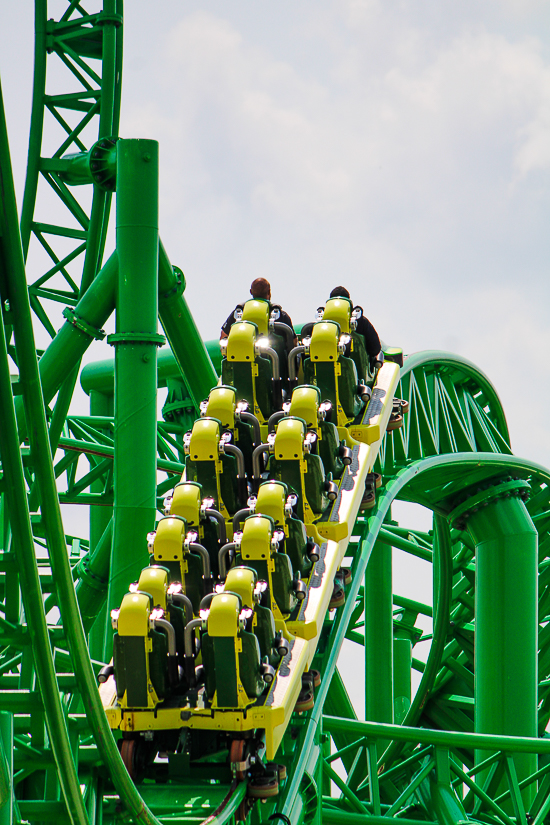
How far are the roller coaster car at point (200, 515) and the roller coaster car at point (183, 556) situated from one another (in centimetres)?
18

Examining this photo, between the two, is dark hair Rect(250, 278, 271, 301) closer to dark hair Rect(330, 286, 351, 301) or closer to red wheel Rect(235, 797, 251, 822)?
dark hair Rect(330, 286, 351, 301)

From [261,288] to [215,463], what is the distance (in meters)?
2.20

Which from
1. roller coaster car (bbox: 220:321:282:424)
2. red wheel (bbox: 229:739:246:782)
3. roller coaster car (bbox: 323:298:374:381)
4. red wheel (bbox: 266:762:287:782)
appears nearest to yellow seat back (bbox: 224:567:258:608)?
red wheel (bbox: 229:739:246:782)

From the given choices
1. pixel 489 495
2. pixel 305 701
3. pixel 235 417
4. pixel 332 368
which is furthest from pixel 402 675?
pixel 305 701

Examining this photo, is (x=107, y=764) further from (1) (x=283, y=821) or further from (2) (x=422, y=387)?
(2) (x=422, y=387)

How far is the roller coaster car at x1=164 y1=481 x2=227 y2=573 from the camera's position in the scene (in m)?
6.69

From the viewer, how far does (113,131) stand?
9.28 m

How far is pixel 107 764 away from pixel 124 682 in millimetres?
1050

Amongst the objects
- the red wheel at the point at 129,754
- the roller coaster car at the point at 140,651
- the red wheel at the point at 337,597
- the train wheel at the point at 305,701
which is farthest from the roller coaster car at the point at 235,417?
the red wheel at the point at 129,754

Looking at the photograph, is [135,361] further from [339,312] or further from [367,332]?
[367,332]

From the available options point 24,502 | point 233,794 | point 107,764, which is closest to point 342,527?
point 233,794

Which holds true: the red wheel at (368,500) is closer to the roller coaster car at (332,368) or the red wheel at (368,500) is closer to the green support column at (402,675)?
the roller coaster car at (332,368)

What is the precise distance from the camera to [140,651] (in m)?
5.72

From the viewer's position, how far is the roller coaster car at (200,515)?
22.0 ft
